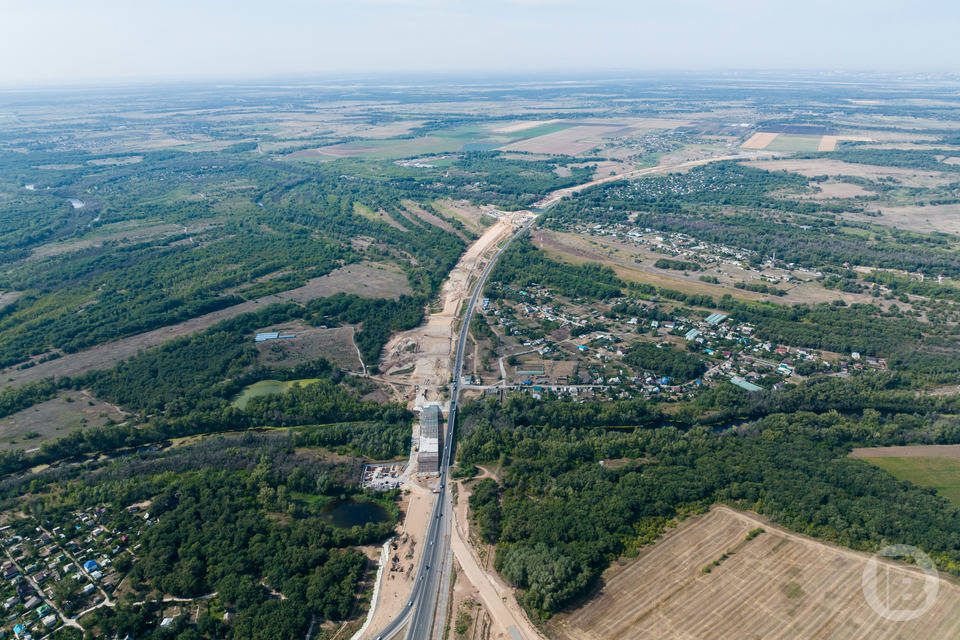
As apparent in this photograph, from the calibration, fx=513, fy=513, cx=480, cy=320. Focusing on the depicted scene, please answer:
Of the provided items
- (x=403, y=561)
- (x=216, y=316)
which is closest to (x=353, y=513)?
(x=403, y=561)

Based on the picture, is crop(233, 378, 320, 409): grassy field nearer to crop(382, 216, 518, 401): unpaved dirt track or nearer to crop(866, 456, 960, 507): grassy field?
crop(382, 216, 518, 401): unpaved dirt track

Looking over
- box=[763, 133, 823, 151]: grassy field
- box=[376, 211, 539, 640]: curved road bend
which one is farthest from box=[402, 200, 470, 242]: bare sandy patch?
box=[763, 133, 823, 151]: grassy field

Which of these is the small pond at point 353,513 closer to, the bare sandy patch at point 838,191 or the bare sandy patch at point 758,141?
the bare sandy patch at point 838,191

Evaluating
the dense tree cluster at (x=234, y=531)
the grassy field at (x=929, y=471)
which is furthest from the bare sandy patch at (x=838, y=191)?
the dense tree cluster at (x=234, y=531)

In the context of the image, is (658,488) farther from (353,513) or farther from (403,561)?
(353,513)

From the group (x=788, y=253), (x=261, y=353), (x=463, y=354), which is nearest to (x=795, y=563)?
(x=463, y=354)
